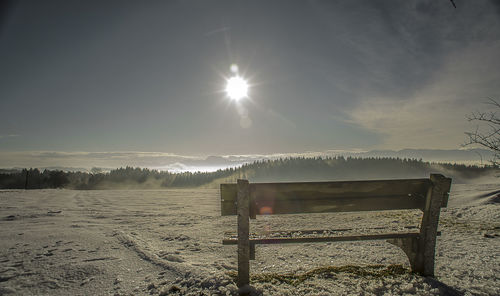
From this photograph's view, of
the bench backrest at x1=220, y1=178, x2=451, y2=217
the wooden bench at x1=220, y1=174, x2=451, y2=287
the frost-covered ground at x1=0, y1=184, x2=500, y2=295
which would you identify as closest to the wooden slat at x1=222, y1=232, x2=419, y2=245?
the wooden bench at x1=220, y1=174, x2=451, y2=287

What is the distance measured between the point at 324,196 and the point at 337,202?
21 cm

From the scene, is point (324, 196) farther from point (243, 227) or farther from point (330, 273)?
point (330, 273)

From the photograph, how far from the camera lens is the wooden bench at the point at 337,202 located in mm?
3148

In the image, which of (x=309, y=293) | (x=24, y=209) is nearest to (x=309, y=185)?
(x=309, y=293)

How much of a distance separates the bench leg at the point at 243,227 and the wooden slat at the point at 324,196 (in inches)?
4.7

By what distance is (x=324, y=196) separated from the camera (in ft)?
10.7

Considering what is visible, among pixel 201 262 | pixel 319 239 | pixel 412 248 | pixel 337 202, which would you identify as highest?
pixel 337 202

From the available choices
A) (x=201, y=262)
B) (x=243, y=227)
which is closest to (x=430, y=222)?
(x=243, y=227)

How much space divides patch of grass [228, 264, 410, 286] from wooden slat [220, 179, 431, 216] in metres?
1.11

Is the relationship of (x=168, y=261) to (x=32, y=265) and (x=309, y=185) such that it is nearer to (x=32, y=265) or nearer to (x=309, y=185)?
(x=32, y=265)

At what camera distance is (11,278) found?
3.52 m

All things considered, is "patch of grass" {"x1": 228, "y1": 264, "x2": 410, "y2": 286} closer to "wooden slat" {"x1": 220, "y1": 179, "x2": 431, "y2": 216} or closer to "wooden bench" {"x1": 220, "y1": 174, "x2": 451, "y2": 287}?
"wooden bench" {"x1": 220, "y1": 174, "x2": 451, "y2": 287}

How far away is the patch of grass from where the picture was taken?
3.50 meters

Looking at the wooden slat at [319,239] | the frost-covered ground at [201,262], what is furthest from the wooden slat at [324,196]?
the frost-covered ground at [201,262]
